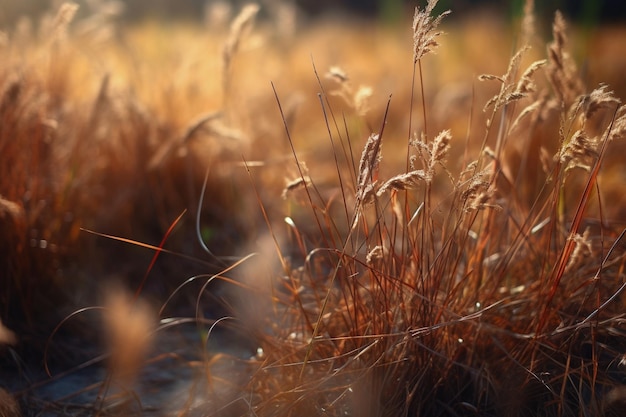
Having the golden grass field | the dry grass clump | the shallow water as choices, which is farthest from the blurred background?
the dry grass clump

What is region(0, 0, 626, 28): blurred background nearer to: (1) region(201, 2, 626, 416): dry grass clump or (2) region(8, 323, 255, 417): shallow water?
(2) region(8, 323, 255, 417): shallow water

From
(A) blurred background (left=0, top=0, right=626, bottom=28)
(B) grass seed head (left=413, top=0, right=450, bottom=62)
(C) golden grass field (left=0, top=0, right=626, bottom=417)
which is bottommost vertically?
(A) blurred background (left=0, top=0, right=626, bottom=28)

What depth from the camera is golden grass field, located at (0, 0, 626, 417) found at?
148 centimetres

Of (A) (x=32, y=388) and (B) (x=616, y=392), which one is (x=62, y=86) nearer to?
(A) (x=32, y=388)

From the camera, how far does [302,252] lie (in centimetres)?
192

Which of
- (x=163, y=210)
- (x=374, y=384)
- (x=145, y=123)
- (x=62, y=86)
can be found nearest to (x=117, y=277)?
(x=163, y=210)

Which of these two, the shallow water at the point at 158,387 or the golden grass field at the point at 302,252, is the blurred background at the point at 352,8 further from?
the shallow water at the point at 158,387

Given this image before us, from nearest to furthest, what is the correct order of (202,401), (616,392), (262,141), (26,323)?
(616,392) < (202,401) < (26,323) < (262,141)

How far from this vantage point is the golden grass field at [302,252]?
1.48 meters

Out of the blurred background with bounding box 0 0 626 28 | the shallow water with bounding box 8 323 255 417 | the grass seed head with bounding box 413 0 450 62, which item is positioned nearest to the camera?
the grass seed head with bounding box 413 0 450 62

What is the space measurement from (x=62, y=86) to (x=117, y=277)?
1101 millimetres

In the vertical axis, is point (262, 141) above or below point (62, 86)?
below

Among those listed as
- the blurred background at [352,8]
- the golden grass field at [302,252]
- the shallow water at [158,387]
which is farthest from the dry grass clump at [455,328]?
the blurred background at [352,8]

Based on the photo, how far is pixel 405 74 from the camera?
20.5 ft
